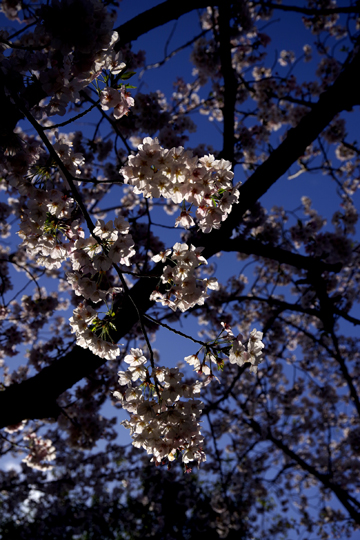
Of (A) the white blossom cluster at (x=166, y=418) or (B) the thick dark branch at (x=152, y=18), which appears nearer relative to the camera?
(A) the white blossom cluster at (x=166, y=418)

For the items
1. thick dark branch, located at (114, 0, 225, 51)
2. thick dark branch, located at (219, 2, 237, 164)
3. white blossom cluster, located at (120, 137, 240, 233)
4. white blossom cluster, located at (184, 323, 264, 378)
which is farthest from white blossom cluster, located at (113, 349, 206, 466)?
thick dark branch, located at (219, 2, 237, 164)

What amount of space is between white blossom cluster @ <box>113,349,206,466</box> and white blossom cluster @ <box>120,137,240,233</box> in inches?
32.5

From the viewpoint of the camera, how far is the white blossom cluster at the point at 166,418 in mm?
1575

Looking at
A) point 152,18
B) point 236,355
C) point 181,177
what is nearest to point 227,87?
point 152,18

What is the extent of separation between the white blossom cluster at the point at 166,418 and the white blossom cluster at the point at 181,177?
2.71ft

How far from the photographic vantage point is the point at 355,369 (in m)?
10.0

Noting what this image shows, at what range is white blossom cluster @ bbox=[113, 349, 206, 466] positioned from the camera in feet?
5.17

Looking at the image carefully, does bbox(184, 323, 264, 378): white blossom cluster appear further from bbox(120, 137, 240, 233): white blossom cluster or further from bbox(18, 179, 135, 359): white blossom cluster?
bbox(120, 137, 240, 233): white blossom cluster

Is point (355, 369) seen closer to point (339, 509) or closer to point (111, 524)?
point (339, 509)

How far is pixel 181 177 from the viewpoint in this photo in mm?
1556

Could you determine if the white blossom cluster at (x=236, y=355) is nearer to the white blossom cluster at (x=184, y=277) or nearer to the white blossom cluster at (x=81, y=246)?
the white blossom cluster at (x=184, y=277)

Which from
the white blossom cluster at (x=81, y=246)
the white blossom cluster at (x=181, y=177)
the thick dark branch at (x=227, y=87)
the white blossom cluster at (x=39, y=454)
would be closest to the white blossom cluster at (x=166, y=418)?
the white blossom cluster at (x=81, y=246)

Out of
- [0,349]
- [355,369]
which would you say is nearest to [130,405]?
[0,349]

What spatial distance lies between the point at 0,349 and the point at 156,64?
556 cm
